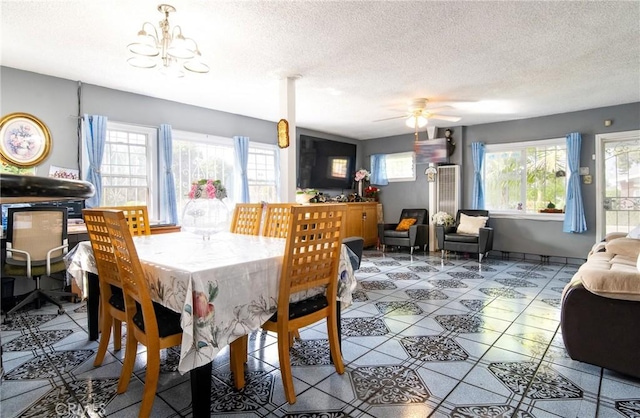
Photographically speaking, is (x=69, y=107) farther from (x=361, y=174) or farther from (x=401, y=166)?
(x=401, y=166)

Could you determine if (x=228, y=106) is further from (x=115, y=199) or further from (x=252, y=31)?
(x=252, y=31)

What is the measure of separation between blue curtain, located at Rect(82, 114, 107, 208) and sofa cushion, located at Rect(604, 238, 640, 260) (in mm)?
5342

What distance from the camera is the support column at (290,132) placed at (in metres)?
4.00

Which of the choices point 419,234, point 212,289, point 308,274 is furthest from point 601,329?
point 419,234

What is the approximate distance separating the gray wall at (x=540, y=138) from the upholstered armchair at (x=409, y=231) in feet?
1.24

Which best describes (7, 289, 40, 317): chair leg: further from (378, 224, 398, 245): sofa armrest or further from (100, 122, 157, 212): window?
(378, 224, 398, 245): sofa armrest

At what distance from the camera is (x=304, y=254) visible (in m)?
1.89

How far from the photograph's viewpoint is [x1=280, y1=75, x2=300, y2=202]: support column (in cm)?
400

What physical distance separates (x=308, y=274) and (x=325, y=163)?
5341 millimetres

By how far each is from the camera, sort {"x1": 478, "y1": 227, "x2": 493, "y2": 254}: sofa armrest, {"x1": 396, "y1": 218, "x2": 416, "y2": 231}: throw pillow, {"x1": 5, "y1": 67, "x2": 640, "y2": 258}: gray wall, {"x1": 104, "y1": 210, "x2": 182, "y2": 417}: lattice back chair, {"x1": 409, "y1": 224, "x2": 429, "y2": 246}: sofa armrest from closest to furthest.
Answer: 1. {"x1": 104, "y1": 210, "x2": 182, "y2": 417}: lattice back chair
2. {"x1": 5, "y1": 67, "x2": 640, "y2": 258}: gray wall
3. {"x1": 478, "y1": 227, "x2": 493, "y2": 254}: sofa armrest
4. {"x1": 409, "y1": 224, "x2": 429, "y2": 246}: sofa armrest
5. {"x1": 396, "y1": 218, "x2": 416, "y2": 231}: throw pillow

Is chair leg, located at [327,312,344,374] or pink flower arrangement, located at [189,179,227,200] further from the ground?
pink flower arrangement, located at [189,179,227,200]

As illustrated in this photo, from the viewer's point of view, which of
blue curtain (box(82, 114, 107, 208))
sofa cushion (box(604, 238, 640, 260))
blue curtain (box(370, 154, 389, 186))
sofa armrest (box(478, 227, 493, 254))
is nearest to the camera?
sofa cushion (box(604, 238, 640, 260))

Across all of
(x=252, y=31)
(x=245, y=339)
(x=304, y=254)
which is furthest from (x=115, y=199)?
(x=304, y=254)

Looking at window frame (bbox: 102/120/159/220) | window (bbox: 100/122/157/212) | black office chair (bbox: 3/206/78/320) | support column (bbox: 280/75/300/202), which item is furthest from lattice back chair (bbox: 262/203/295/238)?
window (bbox: 100/122/157/212)
